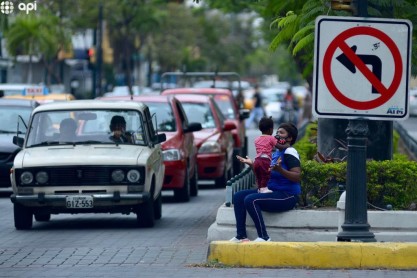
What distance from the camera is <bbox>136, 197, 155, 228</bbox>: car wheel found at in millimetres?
16562

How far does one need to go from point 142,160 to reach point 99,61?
34030mm

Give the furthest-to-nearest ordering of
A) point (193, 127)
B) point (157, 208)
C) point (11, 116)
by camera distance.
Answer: point (11, 116)
point (193, 127)
point (157, 208)

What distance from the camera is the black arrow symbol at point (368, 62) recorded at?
11.6 metres

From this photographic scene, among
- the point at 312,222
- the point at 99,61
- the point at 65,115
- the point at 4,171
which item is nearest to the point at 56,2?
the point at 99,61

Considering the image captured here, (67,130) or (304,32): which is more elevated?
(304,32)

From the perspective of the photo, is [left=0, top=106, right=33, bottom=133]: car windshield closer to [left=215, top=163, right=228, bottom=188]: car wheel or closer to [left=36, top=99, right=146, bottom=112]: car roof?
[left=215, top=163, right=228, bottom=188]: car wheel

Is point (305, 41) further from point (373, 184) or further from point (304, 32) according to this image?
point (373, 184)

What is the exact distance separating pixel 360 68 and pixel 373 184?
6.99 ft

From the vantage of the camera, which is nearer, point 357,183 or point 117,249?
point 357,183

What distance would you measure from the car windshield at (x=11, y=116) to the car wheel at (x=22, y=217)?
6858 millimetres

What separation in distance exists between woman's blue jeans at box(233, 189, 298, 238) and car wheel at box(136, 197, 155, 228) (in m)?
3.59

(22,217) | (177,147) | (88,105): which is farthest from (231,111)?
(22,217)

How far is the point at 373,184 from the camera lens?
13367mm

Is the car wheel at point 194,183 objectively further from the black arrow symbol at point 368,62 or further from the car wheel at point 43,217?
the black arrow symbol at point 368,62
